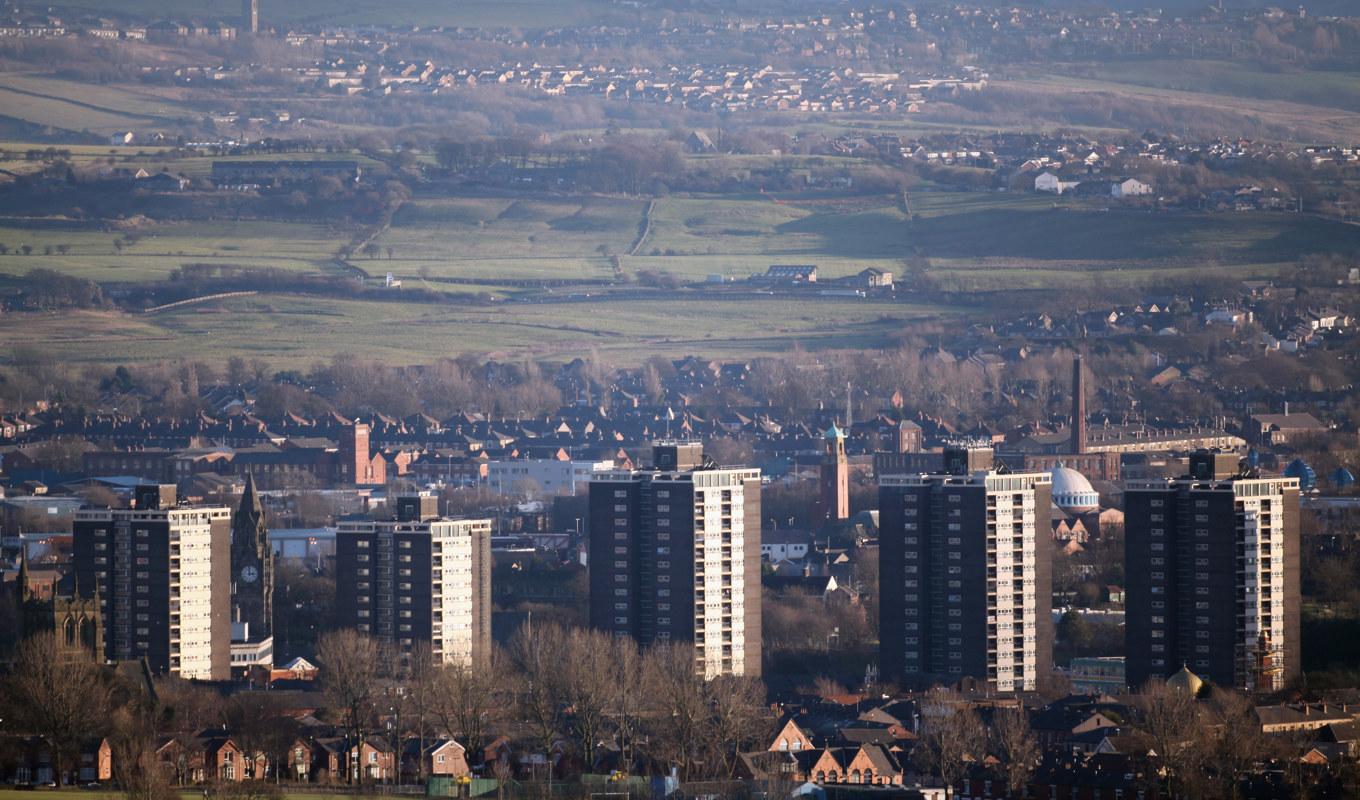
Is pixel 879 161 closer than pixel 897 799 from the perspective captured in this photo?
No

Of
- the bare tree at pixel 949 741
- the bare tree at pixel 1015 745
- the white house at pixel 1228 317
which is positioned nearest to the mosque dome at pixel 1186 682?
the bare tree at pixel 1015 745

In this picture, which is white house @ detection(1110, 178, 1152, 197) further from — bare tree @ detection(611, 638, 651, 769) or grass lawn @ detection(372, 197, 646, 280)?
bare tree @ detection(611, 638, 651, 769)

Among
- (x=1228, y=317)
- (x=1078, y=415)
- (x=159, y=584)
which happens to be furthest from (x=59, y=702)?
(x=1228, y=317)

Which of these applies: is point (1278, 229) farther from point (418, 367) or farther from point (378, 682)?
point (378, 682)

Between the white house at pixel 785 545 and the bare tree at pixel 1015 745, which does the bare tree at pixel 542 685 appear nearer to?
the bare tree at pixel 1015 745

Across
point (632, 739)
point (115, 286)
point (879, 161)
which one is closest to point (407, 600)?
point (632, 739)
